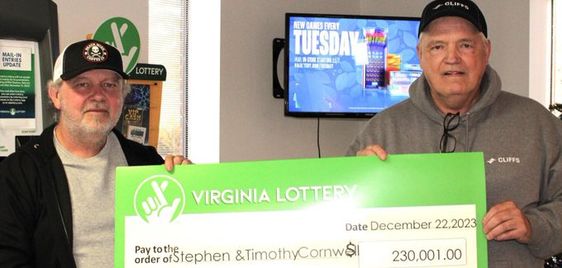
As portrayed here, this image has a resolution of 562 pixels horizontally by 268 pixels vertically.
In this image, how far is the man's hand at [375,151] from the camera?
78.5 inches

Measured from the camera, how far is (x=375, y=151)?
202 cm

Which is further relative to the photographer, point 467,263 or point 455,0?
point 455,0

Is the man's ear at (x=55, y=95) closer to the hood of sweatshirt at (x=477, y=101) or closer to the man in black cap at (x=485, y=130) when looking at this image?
the man in black cap at (x=485, y=130)

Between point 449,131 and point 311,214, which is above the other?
point 449,131

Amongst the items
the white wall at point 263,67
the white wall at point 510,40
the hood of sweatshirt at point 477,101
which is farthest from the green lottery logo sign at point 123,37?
the white wall at point 510,40

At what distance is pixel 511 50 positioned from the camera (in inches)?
178

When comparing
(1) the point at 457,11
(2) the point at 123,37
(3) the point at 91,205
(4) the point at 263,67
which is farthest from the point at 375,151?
(4) the point at 263,67

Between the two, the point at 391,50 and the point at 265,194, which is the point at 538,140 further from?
the point at 391,50

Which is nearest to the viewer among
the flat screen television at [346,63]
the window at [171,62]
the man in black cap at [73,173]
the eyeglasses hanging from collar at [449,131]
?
the eyeglasses hanging from collar at [449,131]

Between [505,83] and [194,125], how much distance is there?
83.4 inches

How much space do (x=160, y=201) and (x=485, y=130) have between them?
1.01 m

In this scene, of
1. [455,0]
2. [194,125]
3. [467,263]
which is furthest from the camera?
[194,125]

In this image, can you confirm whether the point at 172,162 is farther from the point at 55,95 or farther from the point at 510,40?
the point at 510,40

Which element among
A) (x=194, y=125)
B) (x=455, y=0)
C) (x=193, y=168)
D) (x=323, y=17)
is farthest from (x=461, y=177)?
(x=194, y=125)
